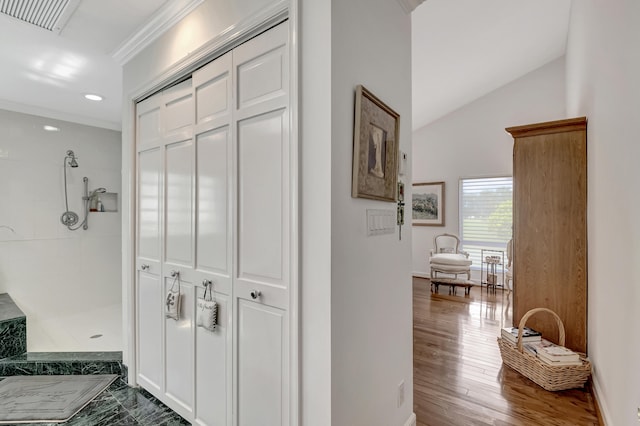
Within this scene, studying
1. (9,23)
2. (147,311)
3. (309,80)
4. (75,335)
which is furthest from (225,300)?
(75,335)

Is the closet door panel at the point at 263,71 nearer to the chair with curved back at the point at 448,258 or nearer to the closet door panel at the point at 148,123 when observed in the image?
the closet door panel at the point at 148,123

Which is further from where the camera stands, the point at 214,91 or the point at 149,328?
the point at 149,328

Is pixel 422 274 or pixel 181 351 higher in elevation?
pixel 181 351

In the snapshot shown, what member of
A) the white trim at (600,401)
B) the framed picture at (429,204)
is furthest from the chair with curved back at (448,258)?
the white trim at (600,401)

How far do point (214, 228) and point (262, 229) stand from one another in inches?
16.4

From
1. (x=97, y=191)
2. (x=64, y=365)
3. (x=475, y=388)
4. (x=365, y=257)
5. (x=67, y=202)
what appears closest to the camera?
(x=365, y=257)

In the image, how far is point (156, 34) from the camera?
206 centimetres

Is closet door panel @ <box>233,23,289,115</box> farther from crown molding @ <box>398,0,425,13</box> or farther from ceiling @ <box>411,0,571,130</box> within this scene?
ceiling @ <box>411,0,571,130</box>

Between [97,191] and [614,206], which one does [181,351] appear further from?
[97,191]

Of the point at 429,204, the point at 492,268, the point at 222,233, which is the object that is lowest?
the point at 492,268

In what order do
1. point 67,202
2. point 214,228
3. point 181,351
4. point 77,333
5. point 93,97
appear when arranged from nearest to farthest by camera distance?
point 214,228 → point 181,351 → point 93,97 → point 77,333 → point 67,202

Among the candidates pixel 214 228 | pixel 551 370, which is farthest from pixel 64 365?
pixel 551 370

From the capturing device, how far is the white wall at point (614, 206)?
148cm

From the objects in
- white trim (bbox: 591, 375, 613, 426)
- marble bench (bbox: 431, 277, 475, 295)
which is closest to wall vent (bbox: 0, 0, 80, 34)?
white trim (bbox: 591, 375, 613, 426)
